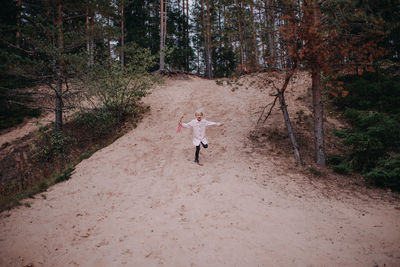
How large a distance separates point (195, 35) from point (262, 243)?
30408mm

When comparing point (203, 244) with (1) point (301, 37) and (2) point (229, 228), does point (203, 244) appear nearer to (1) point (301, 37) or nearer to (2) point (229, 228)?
(2) point (229, 228)

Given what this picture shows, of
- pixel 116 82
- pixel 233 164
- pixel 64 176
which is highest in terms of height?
pixel 116 82

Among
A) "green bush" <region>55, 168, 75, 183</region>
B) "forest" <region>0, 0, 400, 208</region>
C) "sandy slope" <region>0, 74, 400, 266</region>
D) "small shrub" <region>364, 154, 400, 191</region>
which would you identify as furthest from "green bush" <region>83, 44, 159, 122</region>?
"small shrub" <region>364, 154, 400, 191</region>

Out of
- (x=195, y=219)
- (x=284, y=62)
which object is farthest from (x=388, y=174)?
(x=195, y=219)

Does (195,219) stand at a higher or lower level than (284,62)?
lower

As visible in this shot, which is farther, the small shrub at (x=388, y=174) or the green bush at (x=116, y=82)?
the green bush at (x=116, y=82)

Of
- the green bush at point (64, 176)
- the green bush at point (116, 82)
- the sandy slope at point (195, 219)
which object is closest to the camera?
the sandy slope at point (195, 219)

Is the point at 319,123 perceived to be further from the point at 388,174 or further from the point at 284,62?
the point at 284,62

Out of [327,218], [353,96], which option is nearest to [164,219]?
[327,218]

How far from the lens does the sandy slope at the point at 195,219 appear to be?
352 centimetres

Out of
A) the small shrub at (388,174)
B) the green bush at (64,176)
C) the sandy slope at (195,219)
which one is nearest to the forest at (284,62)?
the small shrub at (388,174)

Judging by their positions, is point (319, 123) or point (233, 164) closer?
point (319, 123)

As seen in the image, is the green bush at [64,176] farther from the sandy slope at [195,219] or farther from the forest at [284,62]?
the forest at [284,62]

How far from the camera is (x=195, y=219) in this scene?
4.60 metres
